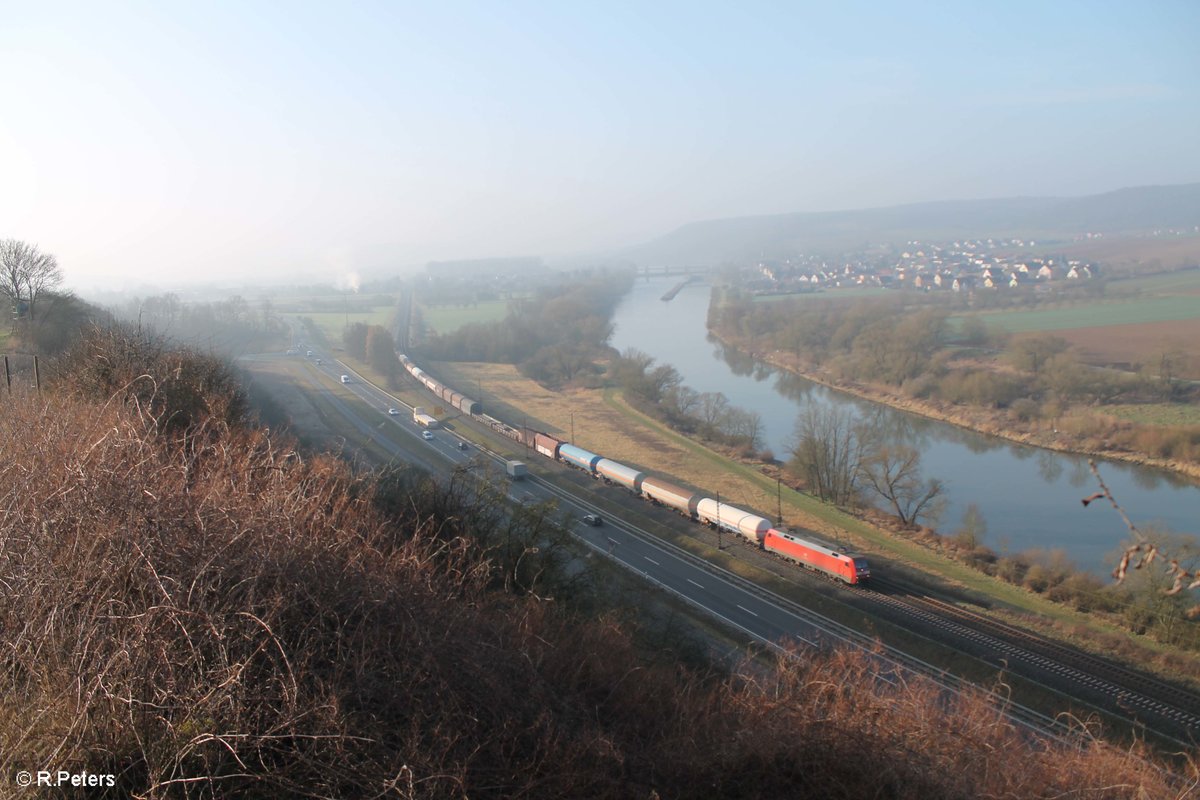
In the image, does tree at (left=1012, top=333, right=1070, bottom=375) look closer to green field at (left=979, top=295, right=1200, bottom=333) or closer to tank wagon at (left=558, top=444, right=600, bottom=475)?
green field at (left=979, top=295, right=1200, bottom=333)

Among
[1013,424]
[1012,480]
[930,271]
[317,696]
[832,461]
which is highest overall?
[930,271]

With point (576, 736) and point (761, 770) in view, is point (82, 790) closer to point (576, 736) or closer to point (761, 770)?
point (576, 736)

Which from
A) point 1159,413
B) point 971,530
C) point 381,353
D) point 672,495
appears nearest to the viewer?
point 971,530

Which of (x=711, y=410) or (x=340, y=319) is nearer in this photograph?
(x=711, y=410)

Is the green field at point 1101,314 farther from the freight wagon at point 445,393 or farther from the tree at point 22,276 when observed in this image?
the tree at point 22,276

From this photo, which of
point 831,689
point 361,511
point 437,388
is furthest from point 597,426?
point 831,689

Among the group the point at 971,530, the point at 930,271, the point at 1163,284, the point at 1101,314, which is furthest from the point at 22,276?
the point at 930,271

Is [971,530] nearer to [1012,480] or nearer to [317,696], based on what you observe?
[1012,480]
